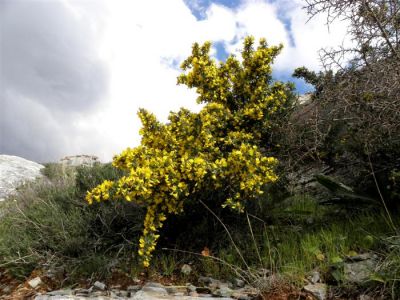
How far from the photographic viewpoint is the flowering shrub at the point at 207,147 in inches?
150

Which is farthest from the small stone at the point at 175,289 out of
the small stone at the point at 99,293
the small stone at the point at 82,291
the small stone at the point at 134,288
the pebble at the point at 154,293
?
the small stone at the point at 82,291

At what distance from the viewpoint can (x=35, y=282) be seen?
407 centimetres

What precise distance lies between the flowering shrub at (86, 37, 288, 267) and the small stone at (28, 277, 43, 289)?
104 centimetres

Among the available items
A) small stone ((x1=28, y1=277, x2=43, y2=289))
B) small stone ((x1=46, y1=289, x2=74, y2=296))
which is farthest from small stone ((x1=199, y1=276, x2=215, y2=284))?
small stone ((x1=28, y1=277, x2=43, y2=289))

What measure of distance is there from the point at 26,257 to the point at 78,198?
1.13 m

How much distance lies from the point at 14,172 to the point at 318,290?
9.85 m

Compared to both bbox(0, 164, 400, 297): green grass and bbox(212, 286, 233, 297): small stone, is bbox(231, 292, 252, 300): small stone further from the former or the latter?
bbox(0, 164, 400, 297): green grass

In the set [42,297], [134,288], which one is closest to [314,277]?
[134,288]

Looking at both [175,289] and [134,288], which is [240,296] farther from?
[134,288]

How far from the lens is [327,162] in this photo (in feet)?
17.6

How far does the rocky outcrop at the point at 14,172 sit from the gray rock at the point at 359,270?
795 cm

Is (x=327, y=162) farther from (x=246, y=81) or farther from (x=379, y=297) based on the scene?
(x=379, y=297)

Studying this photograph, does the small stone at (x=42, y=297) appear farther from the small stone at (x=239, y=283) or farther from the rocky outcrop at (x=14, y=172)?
the rocky outcrop at (x=14, y=172)

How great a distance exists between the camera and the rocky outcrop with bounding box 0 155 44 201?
9.61 metres
